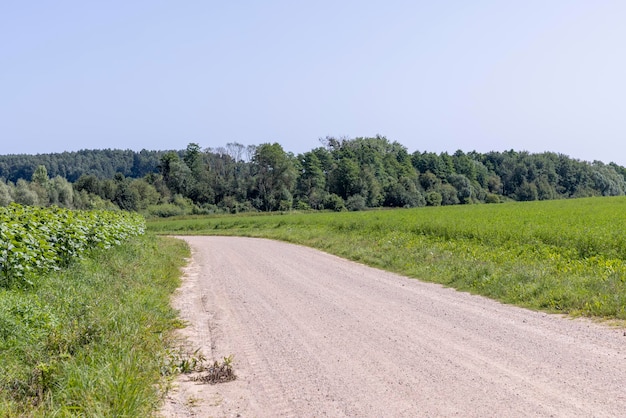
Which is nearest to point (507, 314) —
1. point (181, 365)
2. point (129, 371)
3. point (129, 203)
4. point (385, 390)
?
point (385, 390)

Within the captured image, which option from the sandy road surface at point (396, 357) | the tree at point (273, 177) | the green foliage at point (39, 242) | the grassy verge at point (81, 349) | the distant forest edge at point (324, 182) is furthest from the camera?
the tree at point (273, 177)

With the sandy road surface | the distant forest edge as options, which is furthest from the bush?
the sandy road surface

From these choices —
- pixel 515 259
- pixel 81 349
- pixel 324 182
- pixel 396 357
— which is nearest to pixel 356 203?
pixel 324 182

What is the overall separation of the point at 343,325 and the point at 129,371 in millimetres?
4415

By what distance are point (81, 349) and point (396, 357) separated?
13.3ft

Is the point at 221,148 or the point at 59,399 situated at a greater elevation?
the point at 221,148

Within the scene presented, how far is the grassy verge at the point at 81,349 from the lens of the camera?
214 inches

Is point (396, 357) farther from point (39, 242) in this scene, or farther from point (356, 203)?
point (356, 203)

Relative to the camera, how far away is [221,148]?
13150 centimetres

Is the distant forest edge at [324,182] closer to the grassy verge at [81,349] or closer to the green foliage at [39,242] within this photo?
the green foliage at [39,242]

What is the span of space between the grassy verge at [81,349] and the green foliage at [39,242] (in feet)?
1.44

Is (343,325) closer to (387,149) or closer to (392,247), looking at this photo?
(392,247)

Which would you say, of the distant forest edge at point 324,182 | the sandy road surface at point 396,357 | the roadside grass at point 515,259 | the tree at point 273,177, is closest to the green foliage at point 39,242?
the sandy road surface at point 396,357

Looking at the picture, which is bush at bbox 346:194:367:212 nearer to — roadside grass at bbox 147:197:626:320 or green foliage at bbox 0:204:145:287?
roadside grass at bbox 147:197:626:320
